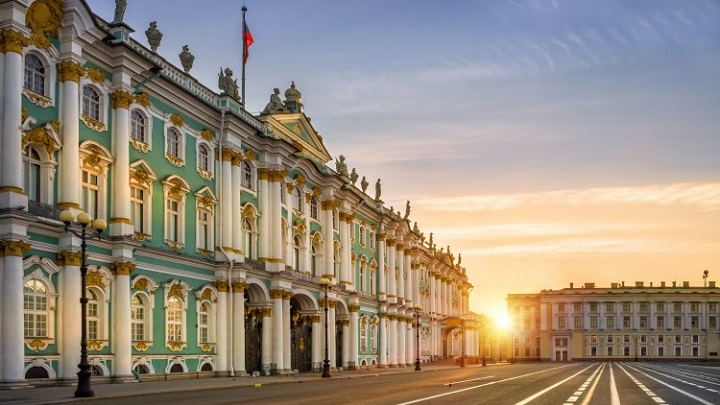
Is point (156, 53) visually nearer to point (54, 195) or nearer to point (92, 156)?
point (92, 156)

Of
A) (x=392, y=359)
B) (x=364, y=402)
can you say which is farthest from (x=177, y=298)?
(x=392, y=359)

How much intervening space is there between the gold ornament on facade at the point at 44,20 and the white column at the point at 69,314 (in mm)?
7885

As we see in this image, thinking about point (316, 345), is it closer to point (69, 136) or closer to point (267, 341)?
point (267, 341)

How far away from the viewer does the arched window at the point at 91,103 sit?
1407 inches

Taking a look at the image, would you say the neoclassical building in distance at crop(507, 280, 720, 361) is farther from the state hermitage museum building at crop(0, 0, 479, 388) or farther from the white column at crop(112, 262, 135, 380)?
the white column at crop(112, 262, 135, 380)

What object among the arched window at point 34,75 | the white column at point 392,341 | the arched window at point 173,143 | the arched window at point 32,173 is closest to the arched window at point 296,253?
the arched window at point 173,143

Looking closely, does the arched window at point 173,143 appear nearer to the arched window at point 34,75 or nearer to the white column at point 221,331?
the white column at point 221,331

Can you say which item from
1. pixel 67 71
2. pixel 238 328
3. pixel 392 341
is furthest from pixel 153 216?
pixel 392 341

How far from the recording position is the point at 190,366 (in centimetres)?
4247

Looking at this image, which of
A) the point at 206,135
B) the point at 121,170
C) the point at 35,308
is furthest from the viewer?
the point at 206,135

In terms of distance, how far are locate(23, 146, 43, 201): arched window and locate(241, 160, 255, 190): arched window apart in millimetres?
17193

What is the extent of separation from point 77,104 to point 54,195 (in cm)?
363

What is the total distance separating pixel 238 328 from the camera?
4666 cm

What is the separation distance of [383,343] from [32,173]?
152 feet
